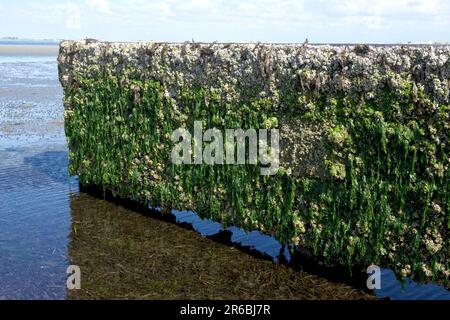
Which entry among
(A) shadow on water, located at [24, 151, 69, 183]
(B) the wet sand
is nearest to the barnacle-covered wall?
(B) the wet sand

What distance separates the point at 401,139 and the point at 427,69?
126 centimetres

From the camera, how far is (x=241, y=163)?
432 inches

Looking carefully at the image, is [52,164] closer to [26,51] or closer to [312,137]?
[312,137]

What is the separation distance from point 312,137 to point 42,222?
7708 mm

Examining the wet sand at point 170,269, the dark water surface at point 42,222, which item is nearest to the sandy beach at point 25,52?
the dark water surface at point 42,222

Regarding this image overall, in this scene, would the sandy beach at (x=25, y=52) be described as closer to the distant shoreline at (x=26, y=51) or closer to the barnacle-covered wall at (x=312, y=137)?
the distant shoreline at (x=26, y=51)

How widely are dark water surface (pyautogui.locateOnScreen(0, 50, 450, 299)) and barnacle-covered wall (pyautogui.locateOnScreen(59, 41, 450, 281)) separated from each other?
1004mm

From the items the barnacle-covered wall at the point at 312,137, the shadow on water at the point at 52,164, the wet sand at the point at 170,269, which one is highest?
the barnacle-covered wall at the point at 312,137

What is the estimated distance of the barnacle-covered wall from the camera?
8375mm

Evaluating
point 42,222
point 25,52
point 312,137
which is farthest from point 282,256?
point 25,52

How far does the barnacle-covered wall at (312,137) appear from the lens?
8375 mm

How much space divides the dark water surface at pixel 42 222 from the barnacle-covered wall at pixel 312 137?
100 centimetres

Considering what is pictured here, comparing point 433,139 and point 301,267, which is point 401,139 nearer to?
point 433,139

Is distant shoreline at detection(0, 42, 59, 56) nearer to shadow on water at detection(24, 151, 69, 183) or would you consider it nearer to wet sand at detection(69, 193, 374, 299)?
shadow on water at detection(24, 151, 69, 183)
